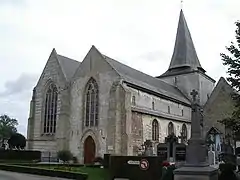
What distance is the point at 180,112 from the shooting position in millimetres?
47625

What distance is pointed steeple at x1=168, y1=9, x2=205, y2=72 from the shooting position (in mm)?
57969

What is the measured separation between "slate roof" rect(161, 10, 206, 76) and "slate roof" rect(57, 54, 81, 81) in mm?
19191

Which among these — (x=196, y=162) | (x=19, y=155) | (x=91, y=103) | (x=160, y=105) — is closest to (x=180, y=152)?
(x=91, y=103)

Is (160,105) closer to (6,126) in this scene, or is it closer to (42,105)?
(42,105)

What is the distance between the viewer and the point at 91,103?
1542 inches

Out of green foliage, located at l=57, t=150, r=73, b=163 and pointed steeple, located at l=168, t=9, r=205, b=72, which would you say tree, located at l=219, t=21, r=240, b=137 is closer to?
green foliage, located at l=57, t=150, r=73, b=163

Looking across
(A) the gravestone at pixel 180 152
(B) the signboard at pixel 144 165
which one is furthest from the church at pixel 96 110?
(B) the signboard at pixel 144 165

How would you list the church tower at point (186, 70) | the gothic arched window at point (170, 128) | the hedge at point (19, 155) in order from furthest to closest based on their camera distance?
the church tower at point (186, 70) → the gothic arched window at point (170, 128) → the hedge at point (19, 155)

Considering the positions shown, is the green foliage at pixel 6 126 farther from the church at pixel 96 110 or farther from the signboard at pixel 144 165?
the signboard at pixel 144 165

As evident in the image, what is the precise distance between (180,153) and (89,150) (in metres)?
12.1

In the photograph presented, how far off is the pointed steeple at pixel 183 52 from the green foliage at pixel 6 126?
56.8 m

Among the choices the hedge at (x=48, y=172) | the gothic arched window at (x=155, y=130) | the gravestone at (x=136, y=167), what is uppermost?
the gothic arched window at (x=155, y=130)

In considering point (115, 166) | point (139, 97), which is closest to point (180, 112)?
point (139, 97)

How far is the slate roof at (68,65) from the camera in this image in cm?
4327
